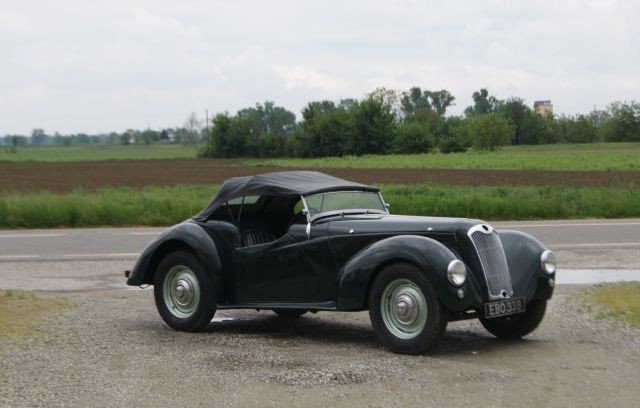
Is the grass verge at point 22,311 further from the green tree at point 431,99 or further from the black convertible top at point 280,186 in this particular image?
the green tree at point 431,99

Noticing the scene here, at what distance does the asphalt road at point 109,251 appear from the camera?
12.9 meters

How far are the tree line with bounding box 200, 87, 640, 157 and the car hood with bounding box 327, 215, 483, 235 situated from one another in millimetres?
84724

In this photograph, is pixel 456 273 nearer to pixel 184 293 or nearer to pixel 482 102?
pixel 184 293

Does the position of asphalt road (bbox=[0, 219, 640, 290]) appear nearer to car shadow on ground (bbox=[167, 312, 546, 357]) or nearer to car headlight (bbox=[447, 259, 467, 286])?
car shadow on ground (bbox=[167, 312, 546, 357])

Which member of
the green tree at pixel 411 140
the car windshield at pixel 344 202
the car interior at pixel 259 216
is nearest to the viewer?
the car windshield at pixel 344 202

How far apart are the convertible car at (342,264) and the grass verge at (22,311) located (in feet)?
3.56

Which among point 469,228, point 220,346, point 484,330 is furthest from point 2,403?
point 484,330

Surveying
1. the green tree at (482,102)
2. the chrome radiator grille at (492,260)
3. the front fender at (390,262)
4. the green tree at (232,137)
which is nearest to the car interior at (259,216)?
the front fender at (390,262)

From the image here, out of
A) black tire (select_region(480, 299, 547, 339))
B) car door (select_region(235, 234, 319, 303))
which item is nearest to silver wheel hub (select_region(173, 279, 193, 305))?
car door (select_region(235, 234, 319, 303))

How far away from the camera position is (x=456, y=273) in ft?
23.9

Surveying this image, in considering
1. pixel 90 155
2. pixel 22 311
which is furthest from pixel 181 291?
pixel 90 155

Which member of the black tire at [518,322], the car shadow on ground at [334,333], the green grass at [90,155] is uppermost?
the black tire at [518,322]

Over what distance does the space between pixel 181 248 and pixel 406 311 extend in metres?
2.70

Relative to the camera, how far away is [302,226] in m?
8.50
